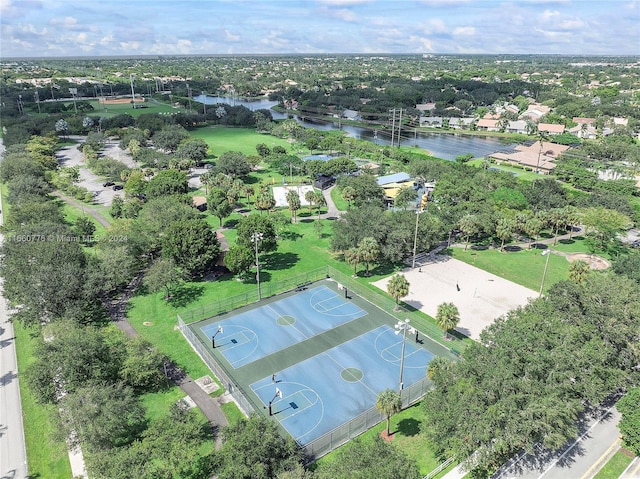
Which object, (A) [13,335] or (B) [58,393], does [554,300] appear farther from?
(A) [13,335]

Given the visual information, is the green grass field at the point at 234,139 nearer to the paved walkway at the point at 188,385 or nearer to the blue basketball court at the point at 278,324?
the blue basketball court at the point at 278,324

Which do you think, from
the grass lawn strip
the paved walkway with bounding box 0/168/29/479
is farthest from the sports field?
the paved walkway with bounding box 0/168/29/479

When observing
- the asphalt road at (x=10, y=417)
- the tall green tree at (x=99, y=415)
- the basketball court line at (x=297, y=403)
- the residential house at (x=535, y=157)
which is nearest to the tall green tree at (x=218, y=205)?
the asphalt road at (x=10, y=417)

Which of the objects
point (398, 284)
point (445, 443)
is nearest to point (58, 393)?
point (445, 443)

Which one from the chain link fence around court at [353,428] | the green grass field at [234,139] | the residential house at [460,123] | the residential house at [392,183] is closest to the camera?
the chain link fence around court at [353,428]

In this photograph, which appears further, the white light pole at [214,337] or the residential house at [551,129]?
the residential house at [551,129]

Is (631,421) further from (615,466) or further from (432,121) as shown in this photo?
(432,121)

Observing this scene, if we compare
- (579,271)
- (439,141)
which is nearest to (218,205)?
(579,271)
